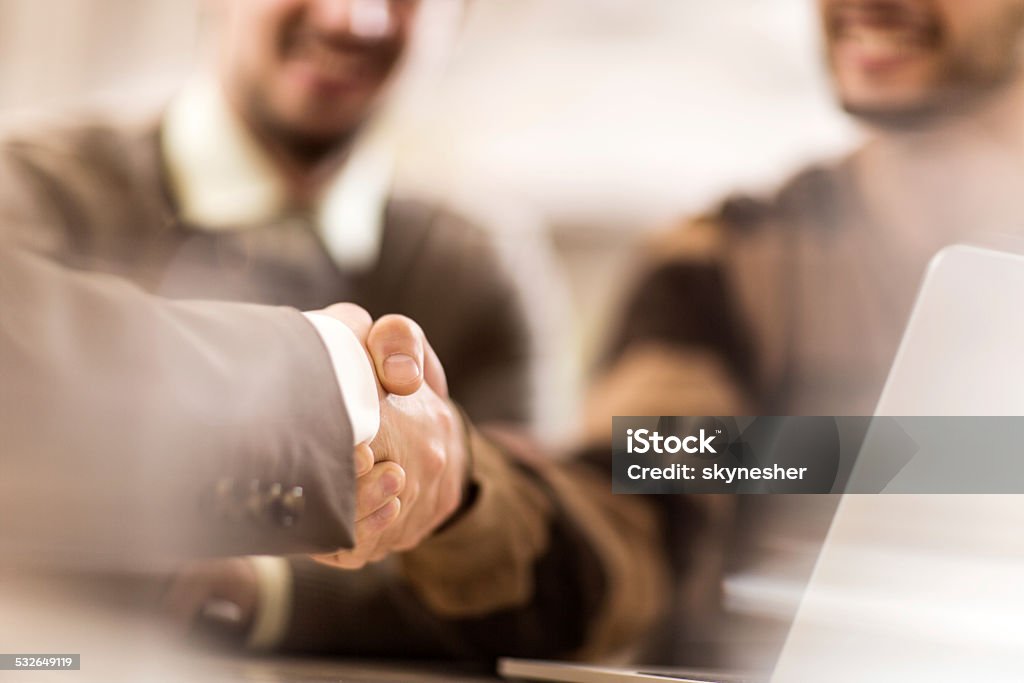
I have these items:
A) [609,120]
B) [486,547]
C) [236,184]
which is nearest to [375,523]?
[486,547]

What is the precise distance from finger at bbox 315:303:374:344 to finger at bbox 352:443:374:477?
0.03 m

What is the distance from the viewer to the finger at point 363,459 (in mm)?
248

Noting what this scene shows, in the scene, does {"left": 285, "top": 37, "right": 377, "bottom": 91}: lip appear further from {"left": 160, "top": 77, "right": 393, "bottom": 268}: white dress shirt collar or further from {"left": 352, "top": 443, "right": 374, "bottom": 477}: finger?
{"left": 352, "top": 443, "right": 374, "bottom": 477}: finger

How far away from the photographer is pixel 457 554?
383 mm

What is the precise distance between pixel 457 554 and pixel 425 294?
0.31m

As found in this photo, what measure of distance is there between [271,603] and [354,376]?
0.28m

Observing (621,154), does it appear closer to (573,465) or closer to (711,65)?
(711,65)

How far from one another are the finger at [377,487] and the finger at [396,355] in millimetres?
25

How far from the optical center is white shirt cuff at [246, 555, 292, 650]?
46 centimetres

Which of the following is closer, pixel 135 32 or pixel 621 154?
pixel 135 32

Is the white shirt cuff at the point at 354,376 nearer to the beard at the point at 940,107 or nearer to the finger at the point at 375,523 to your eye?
the finger at the point at 375,523

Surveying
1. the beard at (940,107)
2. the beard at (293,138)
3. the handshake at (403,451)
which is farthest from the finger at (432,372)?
the beard at (940,107)

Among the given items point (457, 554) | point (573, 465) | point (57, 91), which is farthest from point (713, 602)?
point (57, 91)

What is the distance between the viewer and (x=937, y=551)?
0.94ft
